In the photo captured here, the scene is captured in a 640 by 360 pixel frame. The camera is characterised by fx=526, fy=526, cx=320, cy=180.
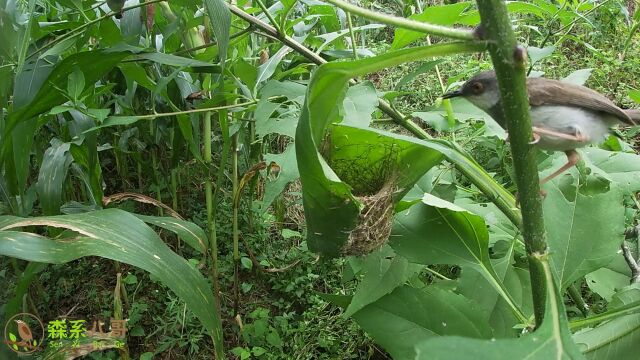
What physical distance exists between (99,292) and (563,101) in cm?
197

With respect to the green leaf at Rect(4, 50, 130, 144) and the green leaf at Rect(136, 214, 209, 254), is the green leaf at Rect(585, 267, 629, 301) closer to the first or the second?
the green leaf at Rect(136, 214, 209, 254)

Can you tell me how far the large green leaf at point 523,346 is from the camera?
1.47 feet

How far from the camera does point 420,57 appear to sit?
0.59m

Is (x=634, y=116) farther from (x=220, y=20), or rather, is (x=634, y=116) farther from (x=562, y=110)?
(x=220, y=20)

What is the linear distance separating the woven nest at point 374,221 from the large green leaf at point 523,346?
282 millimetres

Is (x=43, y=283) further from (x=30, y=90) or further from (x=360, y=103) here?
(x=360, y=103)

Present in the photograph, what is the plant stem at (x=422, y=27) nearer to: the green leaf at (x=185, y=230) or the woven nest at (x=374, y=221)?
the woven nest at (x=374, y=221)

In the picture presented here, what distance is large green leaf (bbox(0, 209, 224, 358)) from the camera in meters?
0.94

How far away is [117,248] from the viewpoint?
0.98 metres

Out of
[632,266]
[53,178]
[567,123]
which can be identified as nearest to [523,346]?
[567,123]

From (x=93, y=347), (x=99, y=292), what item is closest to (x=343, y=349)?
(x=93, y=347)

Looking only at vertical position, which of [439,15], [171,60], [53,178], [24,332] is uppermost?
[439,15]

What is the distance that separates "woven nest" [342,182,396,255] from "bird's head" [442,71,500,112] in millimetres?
226

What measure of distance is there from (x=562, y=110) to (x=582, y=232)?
199 mm
